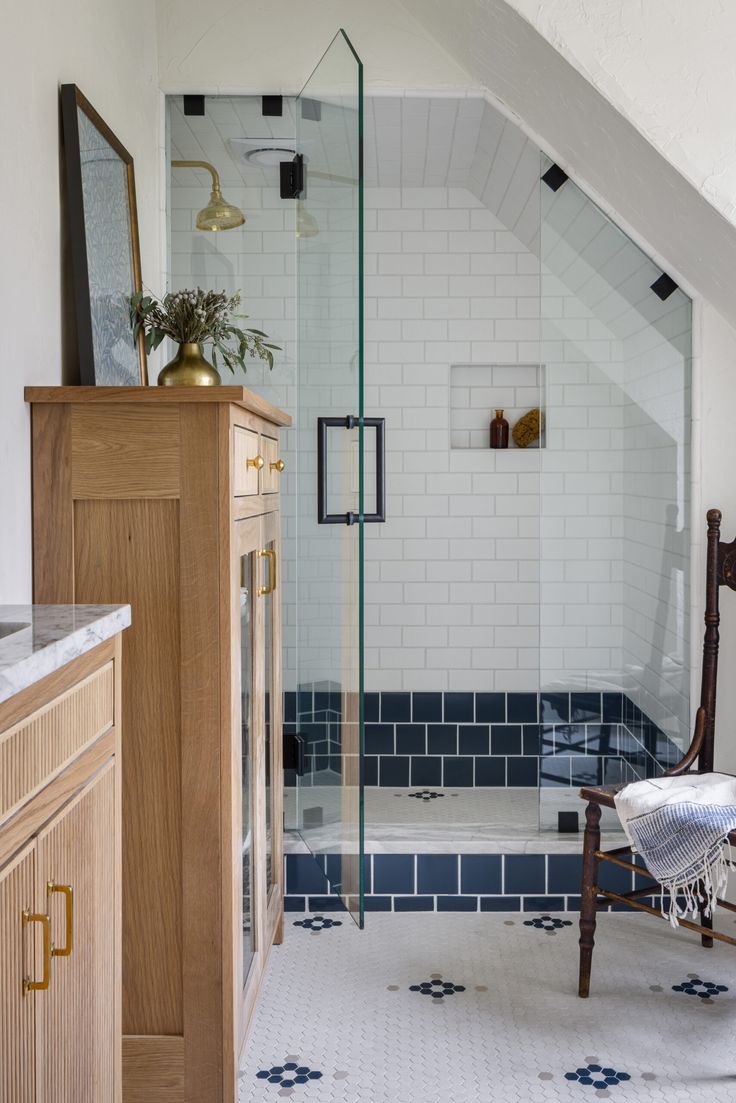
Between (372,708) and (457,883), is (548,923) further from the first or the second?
(372,708)

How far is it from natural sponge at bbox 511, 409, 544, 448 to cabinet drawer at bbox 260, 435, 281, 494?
1726 millimetres

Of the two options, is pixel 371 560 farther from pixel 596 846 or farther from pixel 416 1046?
pixel 416 1046

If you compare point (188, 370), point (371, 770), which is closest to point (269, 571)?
point (188, 370)

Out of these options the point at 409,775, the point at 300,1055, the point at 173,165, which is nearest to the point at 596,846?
the point at 300,1055

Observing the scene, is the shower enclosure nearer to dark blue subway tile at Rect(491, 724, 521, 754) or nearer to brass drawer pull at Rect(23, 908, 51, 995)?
dark blue subway tile at Rect(491, 724, 521, 754)

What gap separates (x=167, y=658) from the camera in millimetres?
1850

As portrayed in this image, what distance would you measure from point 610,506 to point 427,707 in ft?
4.42

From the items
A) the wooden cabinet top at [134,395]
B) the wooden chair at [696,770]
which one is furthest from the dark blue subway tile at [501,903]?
the wooden cabinet top at [134,395]

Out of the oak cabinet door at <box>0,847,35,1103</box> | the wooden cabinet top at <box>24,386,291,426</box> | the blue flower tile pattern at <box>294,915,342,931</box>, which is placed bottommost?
the blue flower tile pattern at <box>294,915,342,931</box>

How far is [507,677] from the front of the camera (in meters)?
4.10

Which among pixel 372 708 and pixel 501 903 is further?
pixel 372 708

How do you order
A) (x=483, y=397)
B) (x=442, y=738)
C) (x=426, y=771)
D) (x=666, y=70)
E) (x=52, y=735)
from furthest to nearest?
(x=483, y=397)
(x=442, y=738)
(x=426, y=771)
(x=666, y=70)
(x=52, y=735)

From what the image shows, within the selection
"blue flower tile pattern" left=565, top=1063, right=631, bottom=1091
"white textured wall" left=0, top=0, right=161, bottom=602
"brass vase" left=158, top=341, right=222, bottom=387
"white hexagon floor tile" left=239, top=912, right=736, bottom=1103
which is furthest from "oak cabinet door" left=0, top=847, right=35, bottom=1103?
"blue flower tile pattern" left=565, top=1063, right=631, bottom=1091

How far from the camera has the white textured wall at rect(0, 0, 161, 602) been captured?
5.71 ft
